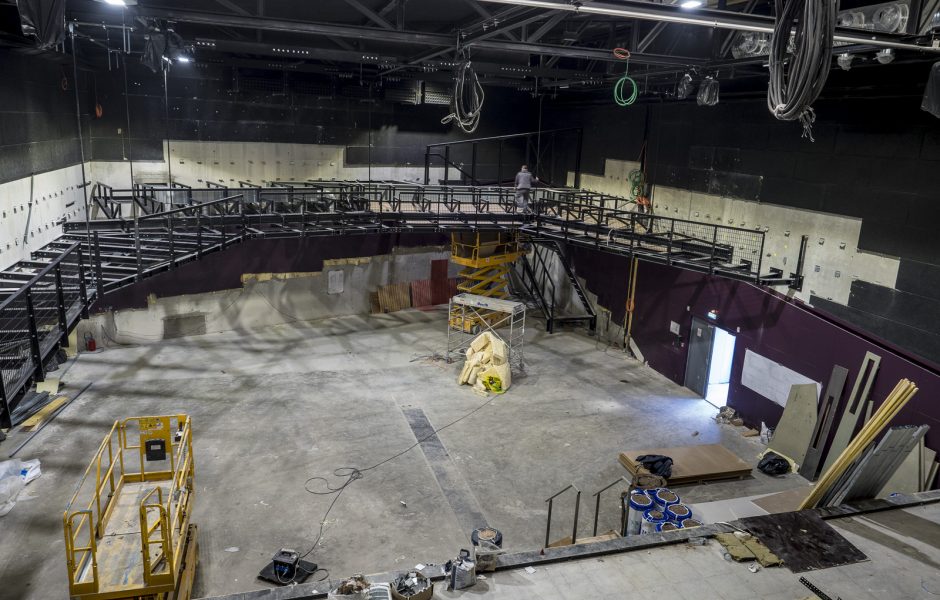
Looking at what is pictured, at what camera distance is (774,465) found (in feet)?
40.9

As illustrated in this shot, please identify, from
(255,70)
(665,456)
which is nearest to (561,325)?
(665,456)

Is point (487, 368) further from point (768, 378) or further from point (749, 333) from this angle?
point (768, 378)

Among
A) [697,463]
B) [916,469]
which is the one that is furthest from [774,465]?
[916,469]

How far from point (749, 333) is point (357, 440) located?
8.89 m

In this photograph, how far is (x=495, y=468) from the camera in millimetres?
12141

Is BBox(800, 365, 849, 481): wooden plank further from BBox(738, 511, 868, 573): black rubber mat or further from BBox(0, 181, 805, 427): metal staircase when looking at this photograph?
BBox(738, 511, 868, 573): black rubber mat

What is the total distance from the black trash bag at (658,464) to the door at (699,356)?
4551 millimetres

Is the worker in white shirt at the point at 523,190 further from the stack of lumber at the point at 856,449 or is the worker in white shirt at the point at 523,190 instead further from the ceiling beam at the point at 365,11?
the stack of lumber at the point at 856,449

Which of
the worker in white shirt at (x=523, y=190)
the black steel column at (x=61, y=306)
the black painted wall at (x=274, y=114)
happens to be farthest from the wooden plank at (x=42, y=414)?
the worker in white shirt at (x=523, y=190)

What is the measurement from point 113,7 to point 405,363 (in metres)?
10.1

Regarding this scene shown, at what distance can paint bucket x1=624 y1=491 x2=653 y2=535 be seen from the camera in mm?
8703

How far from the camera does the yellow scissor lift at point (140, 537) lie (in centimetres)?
681

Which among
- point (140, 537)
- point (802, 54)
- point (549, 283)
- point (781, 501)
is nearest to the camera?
point (802, 54)

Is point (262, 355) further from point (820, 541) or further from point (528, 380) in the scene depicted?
point (820, 541)
